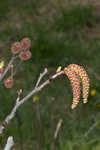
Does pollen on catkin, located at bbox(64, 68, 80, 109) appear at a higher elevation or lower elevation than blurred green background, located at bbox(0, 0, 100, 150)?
higher

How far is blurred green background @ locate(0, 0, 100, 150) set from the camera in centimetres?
318

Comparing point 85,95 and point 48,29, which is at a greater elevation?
point 85,95

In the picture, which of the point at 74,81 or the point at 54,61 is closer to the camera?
the point at 74,81

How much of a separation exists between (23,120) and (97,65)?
1279 mm

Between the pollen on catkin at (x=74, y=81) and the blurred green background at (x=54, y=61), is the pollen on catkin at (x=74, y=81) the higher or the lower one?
the higher one

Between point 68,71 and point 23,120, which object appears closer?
point 68,71

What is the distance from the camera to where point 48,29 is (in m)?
5.02

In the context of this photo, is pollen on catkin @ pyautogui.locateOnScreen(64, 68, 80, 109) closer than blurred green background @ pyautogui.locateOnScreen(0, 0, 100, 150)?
Yes

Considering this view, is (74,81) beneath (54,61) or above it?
above

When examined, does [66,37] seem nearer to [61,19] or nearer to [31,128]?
[61,19]

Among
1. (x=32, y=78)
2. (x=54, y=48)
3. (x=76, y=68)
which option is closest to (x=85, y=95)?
(x=76, y=68)

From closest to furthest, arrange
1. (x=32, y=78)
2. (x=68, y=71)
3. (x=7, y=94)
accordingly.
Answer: (x=68, y=71)
(x=7, y=94)
(x=32, y=78)

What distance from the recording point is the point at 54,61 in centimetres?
451

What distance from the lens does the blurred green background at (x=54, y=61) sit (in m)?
3.18
